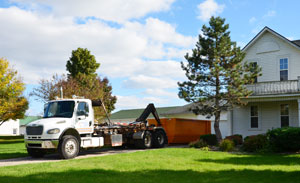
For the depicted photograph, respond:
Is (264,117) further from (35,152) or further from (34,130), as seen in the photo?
(34,130)

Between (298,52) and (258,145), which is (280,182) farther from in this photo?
(298,52)

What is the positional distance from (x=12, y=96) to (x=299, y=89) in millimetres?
28267

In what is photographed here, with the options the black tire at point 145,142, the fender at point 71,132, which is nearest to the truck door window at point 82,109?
the fender at point 71,132

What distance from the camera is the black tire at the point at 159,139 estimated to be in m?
20.3

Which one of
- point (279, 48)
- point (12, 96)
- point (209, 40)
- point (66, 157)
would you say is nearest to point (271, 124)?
point (279, 48)

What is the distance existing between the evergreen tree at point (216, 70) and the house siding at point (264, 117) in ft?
14.8

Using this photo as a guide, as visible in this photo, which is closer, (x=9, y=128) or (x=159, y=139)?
(x=159, y=139)

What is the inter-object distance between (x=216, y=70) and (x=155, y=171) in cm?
1072

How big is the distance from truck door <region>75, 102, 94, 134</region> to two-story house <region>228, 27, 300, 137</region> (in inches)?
471

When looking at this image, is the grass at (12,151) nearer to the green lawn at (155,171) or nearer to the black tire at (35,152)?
the black tire at (35,152)

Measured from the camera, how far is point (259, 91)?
23.3 meters

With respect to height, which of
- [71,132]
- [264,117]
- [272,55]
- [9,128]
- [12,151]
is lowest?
[9,128]

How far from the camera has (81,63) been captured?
139ft

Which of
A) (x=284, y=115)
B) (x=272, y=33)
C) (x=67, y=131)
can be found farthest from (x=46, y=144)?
(x=272, y=33)
